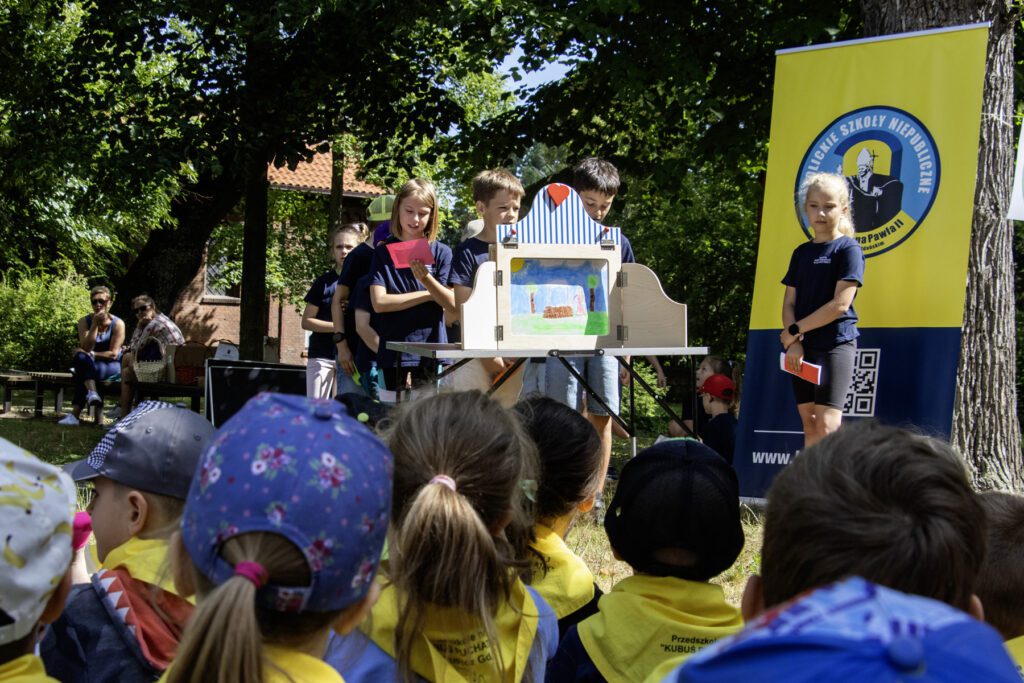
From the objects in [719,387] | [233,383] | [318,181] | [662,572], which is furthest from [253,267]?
[318,181]

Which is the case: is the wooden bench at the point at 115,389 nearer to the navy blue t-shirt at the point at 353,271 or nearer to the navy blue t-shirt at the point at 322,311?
the navy blue t-shirt at the point at 322,311

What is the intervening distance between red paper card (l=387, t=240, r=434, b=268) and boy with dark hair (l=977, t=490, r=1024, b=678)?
3659 mm

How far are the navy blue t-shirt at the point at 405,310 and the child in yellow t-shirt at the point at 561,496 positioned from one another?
3033 mm

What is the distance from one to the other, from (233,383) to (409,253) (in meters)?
3.14

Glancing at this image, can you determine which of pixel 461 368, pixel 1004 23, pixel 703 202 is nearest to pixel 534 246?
pixel 461 368

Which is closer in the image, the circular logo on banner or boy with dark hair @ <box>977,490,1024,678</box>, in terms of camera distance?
boy with dark hair @ <box>977,490,1024,678</box>

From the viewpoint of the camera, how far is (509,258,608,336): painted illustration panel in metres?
5.31

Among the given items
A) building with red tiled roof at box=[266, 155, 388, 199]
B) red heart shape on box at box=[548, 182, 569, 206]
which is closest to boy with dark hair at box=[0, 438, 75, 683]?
red heart shape on box at box=[548, 182, 569, 206]

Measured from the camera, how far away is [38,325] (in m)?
24.1

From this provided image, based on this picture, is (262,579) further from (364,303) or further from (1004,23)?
(1004,23)

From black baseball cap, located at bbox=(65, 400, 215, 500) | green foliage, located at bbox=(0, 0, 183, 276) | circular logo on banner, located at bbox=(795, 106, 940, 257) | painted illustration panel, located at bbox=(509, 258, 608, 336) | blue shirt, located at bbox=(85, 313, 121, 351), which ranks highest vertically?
green foliage, located at bbox=(0, 0, 183, 276)

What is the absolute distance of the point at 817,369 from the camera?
5.50 m

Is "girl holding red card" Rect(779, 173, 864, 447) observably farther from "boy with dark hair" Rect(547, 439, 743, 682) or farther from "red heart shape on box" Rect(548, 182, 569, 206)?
"boy with dark hair" Rect(547, 439, 743, 682)

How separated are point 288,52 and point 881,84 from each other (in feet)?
22.8
